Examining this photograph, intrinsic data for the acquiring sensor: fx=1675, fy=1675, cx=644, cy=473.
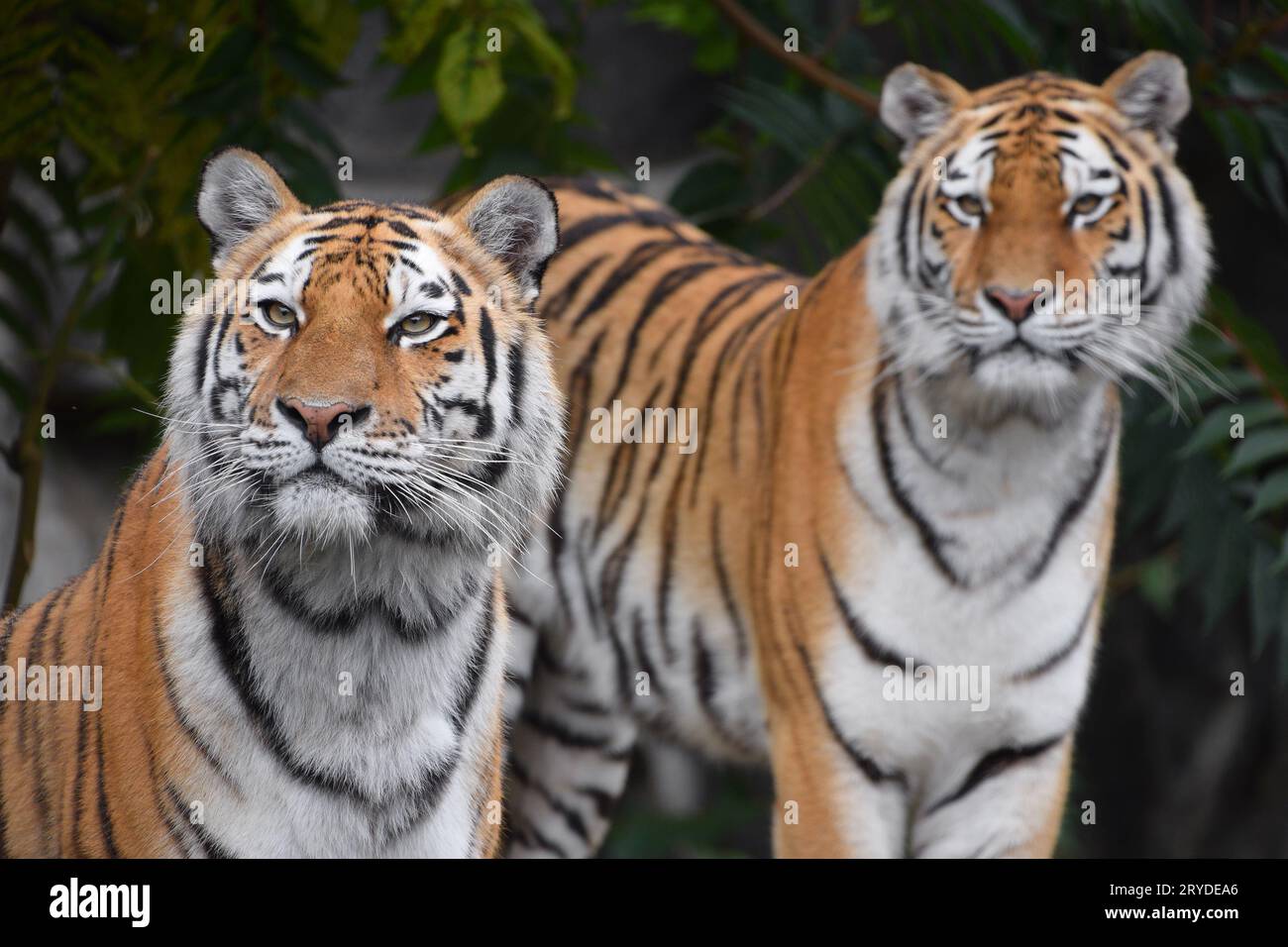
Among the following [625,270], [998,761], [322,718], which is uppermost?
[625,270]

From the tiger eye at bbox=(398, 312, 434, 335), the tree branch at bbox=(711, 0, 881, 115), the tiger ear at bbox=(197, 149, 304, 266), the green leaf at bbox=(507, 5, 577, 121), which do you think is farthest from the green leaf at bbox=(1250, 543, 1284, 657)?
the tiger ear at bbox=(197, 149, 304, 266)

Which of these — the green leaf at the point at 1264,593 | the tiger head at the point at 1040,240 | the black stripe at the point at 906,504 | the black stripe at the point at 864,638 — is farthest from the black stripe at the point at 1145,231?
the green leaf at the point at 1264,593

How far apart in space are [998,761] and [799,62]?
5.92 ft

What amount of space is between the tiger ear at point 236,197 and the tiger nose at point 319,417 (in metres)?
Answer: 0.43

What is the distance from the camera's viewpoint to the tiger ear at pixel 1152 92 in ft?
10.7

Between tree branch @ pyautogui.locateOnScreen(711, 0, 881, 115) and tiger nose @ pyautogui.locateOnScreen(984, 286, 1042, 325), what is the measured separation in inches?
44.0

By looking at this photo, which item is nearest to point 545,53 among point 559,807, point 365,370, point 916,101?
point 916,101

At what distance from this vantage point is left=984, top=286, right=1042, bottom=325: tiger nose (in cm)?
303

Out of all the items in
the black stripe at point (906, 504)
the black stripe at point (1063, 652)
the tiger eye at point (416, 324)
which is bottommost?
the black stripe at point (1063, 652)

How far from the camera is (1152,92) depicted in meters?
3.30

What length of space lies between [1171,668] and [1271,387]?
11.4ft

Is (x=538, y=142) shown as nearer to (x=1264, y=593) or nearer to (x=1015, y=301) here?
(x=1015, y=301)

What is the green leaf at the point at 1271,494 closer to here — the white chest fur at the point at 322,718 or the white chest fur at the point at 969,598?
the white chest fur at the point at 969,598

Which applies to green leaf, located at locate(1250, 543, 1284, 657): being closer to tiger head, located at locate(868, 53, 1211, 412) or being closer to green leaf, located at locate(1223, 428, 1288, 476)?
green leaf, located at locate(1223, 428, 1288, 476)
